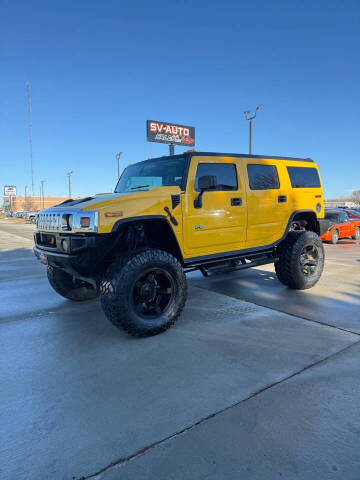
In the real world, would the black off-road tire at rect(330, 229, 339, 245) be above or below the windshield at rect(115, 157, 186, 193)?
below

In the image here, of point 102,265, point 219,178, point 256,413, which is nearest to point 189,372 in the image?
point 256,413

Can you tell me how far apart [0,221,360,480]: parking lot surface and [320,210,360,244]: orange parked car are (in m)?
8.32

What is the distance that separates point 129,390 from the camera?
2.33 metres

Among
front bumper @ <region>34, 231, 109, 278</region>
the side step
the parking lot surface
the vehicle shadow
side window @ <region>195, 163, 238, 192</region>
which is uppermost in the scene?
side window @ <region>195, 163, 238, 192</region>

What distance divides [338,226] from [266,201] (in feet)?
28.8

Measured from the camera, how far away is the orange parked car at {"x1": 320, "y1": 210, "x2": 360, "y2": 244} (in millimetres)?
11695

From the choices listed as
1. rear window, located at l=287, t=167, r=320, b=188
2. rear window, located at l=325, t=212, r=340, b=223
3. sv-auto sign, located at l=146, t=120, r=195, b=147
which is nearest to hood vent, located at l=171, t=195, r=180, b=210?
rear window, located at l=287, t=167, r=320, b=188

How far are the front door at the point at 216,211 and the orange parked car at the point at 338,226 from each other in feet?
28.1

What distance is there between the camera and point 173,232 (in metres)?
3.56

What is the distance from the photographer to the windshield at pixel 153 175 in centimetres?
390

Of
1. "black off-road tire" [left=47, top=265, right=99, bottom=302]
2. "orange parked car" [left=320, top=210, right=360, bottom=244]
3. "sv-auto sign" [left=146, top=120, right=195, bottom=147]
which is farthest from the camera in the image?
"sv-auto sign" [left=146, top=120, right=195, bottom=147]

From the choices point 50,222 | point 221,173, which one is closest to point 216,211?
point 221,173

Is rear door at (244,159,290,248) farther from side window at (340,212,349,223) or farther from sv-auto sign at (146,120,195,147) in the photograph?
sv-auto sign at (146,120,195,147)

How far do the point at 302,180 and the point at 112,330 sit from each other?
3897mm
